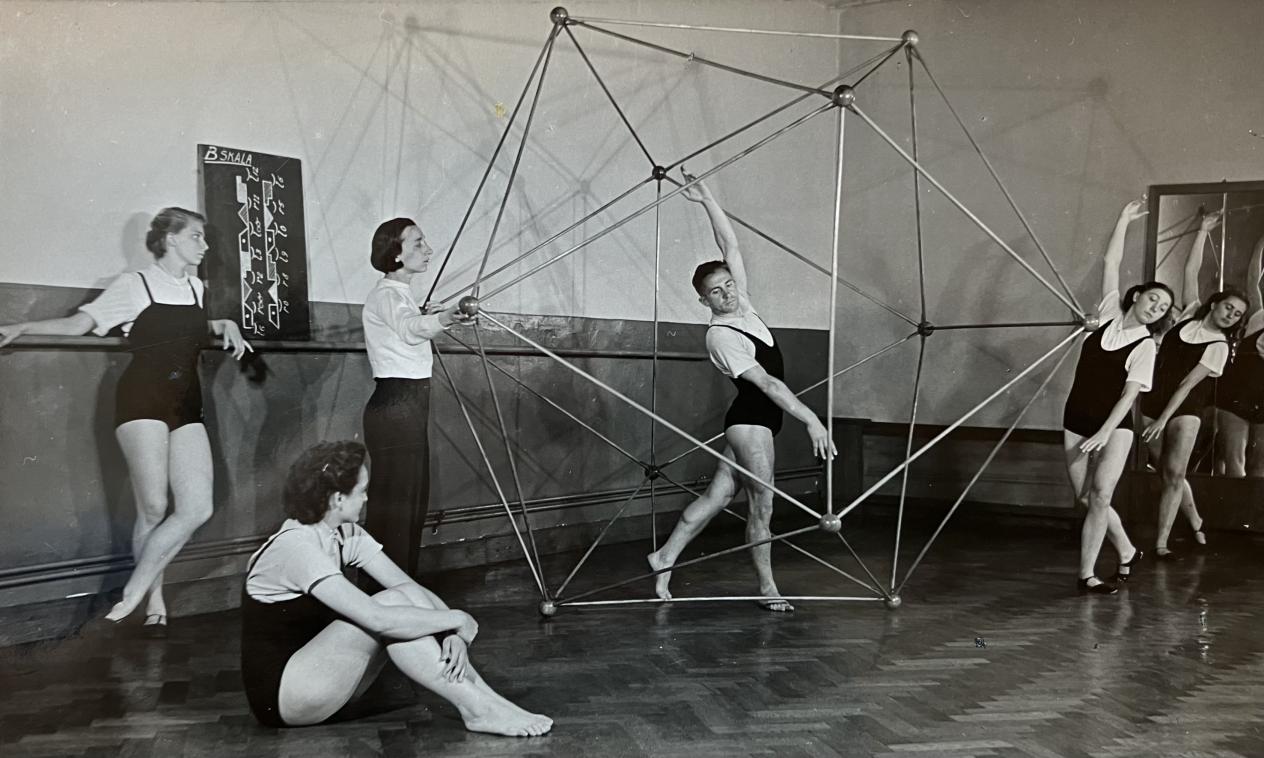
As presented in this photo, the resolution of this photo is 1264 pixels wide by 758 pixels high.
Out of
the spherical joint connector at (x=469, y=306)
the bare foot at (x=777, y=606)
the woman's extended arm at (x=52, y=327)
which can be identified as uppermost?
the spherical joint connector at (x=469, y=306)

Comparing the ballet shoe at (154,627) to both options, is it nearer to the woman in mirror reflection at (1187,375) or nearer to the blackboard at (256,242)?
the blackboard at (256,242)

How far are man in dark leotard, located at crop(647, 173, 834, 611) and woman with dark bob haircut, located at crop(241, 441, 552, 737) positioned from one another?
65.1 inches

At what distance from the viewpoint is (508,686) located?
10.6 ft

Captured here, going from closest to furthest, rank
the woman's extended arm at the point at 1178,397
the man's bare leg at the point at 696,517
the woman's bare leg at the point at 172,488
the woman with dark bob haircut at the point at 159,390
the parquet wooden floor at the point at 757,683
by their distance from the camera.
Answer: the parquet wooden floor at the point at 757,683 < the woman with dark bob haircut at the point at 159,390 < the woman's bare leg at the point at 172,488 < the man's bare leg at the point at 696,517 < the woman's extended arm at the point at 1178,397

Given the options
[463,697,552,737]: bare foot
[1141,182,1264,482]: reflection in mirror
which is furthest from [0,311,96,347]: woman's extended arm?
[1141,182,1264,482]: reflection in mirror

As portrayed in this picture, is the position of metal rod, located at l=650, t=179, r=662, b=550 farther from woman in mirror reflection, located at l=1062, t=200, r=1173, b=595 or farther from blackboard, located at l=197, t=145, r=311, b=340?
woman in mirror reflection, located at l=1062, t=200, r=1173, b=595

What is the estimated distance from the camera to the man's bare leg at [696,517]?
13.9 ft

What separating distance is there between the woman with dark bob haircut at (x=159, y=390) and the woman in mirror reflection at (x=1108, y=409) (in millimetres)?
3783

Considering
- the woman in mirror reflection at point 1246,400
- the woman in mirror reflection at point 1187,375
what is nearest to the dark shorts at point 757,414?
the woman in mirror reflection at point 1187,375

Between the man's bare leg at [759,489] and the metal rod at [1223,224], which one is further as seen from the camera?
the metal rod at [1223,224]

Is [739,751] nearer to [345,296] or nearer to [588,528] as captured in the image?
[345,296]

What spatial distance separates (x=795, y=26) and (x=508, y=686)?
3620 mm

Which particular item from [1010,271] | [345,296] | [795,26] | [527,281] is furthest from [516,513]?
[1010,271]

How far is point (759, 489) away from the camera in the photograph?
4.14 m
